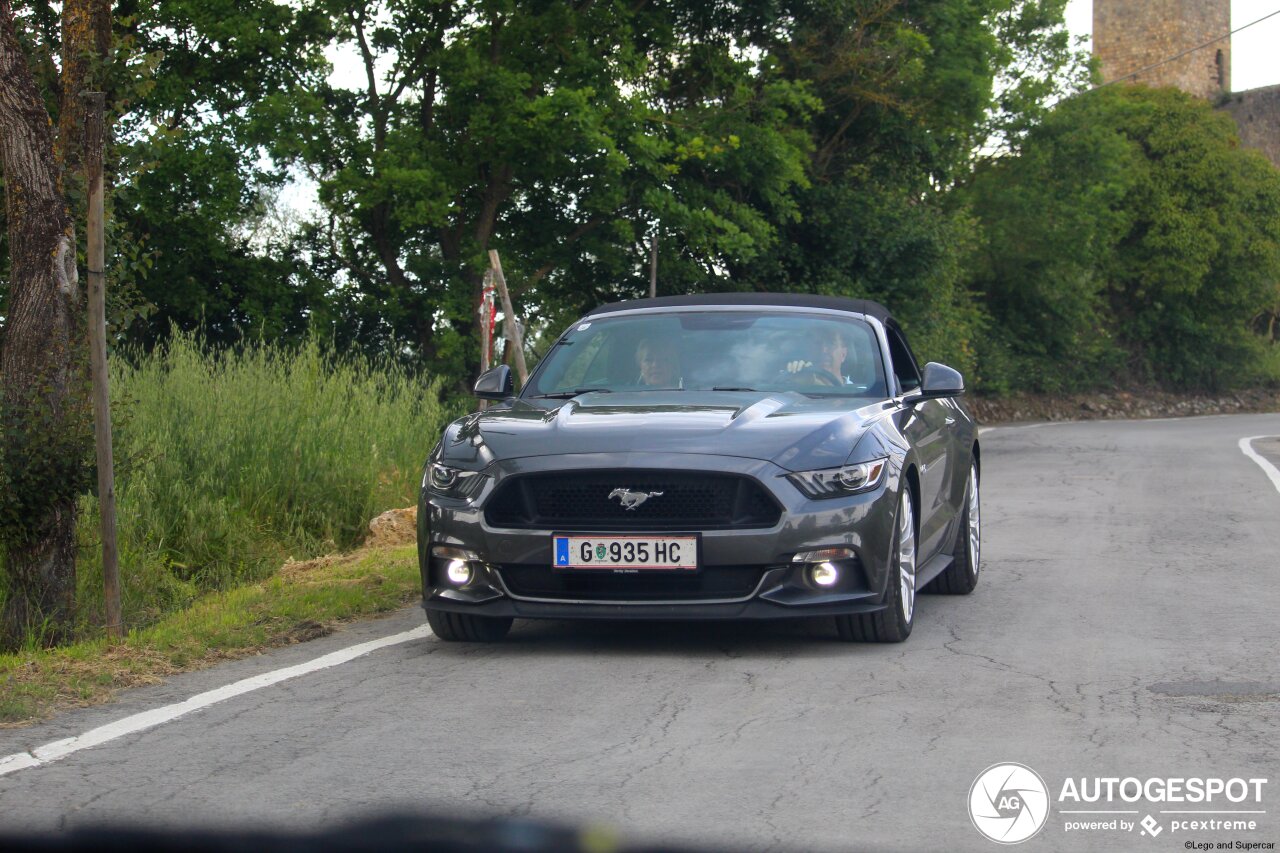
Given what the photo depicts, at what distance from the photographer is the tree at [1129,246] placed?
45406mm

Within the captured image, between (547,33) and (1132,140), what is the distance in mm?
32366

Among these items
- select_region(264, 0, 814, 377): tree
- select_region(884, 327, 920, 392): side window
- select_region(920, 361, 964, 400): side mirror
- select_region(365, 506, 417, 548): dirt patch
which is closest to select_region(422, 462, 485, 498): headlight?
select_region(920, 361, 964, 400): side mirror

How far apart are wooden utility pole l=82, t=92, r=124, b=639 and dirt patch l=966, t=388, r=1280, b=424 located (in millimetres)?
34691

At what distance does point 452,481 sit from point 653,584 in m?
0.99

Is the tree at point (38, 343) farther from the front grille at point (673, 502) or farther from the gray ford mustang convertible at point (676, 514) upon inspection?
the front grille at point (673, 502)

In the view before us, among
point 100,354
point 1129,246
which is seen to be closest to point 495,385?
point 100,354

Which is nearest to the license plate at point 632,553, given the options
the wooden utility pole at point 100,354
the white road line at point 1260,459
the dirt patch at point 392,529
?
the wooden utility pole at point 100,354

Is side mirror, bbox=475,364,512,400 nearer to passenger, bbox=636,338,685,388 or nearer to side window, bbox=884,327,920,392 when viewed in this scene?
passenger, bbox=636,338,685,388

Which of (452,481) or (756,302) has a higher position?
(756,302)

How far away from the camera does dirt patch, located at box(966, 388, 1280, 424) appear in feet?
144

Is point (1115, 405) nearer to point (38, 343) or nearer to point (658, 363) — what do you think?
point (658, 363)

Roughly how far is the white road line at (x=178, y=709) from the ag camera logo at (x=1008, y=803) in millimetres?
2715

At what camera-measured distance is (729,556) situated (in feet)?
21.6

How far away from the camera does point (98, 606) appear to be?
9.66 m
